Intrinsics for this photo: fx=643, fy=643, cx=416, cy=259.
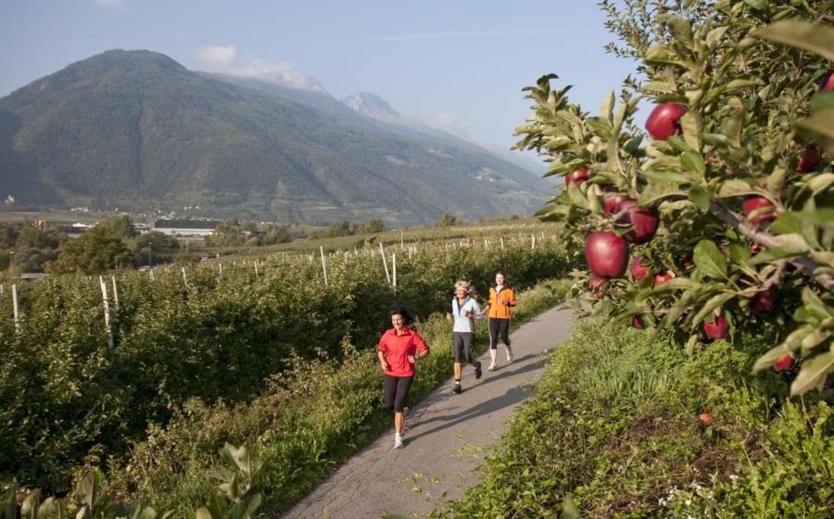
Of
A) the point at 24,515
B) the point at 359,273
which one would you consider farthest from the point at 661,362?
the point at 359,273

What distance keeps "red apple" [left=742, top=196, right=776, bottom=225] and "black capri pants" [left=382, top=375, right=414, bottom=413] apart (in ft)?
19.5

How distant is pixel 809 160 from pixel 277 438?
6.39 meters

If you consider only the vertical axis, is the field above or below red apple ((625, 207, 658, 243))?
below

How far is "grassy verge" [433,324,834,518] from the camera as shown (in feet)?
12.4

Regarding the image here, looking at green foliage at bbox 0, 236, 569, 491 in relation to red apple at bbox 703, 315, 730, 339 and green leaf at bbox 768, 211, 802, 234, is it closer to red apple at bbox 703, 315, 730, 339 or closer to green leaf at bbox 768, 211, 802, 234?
red apple at bbox 703, 315, 730, 339

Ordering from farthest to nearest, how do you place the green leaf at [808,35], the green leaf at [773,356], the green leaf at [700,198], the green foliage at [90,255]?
the green foliage at [90,255] → the green leaf at [700,198] → the green leaf at [773,356] → the green leaf at [808,35]

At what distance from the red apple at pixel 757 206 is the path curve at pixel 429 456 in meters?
4.04

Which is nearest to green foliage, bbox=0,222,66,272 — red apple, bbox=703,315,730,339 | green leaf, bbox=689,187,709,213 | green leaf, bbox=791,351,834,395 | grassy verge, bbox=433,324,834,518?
grassy verge, bbox=433,324,834,518

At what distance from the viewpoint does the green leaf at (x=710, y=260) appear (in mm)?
1602

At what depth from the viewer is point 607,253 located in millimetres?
1755

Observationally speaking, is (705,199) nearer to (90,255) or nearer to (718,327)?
(718,327)

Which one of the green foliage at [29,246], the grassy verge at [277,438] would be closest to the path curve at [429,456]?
the grassy verge at [277,438]

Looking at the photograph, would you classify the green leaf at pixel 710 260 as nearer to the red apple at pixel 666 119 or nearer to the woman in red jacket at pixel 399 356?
the red apple at pixel 666 119

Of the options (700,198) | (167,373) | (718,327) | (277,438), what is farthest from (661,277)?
(167,373)
